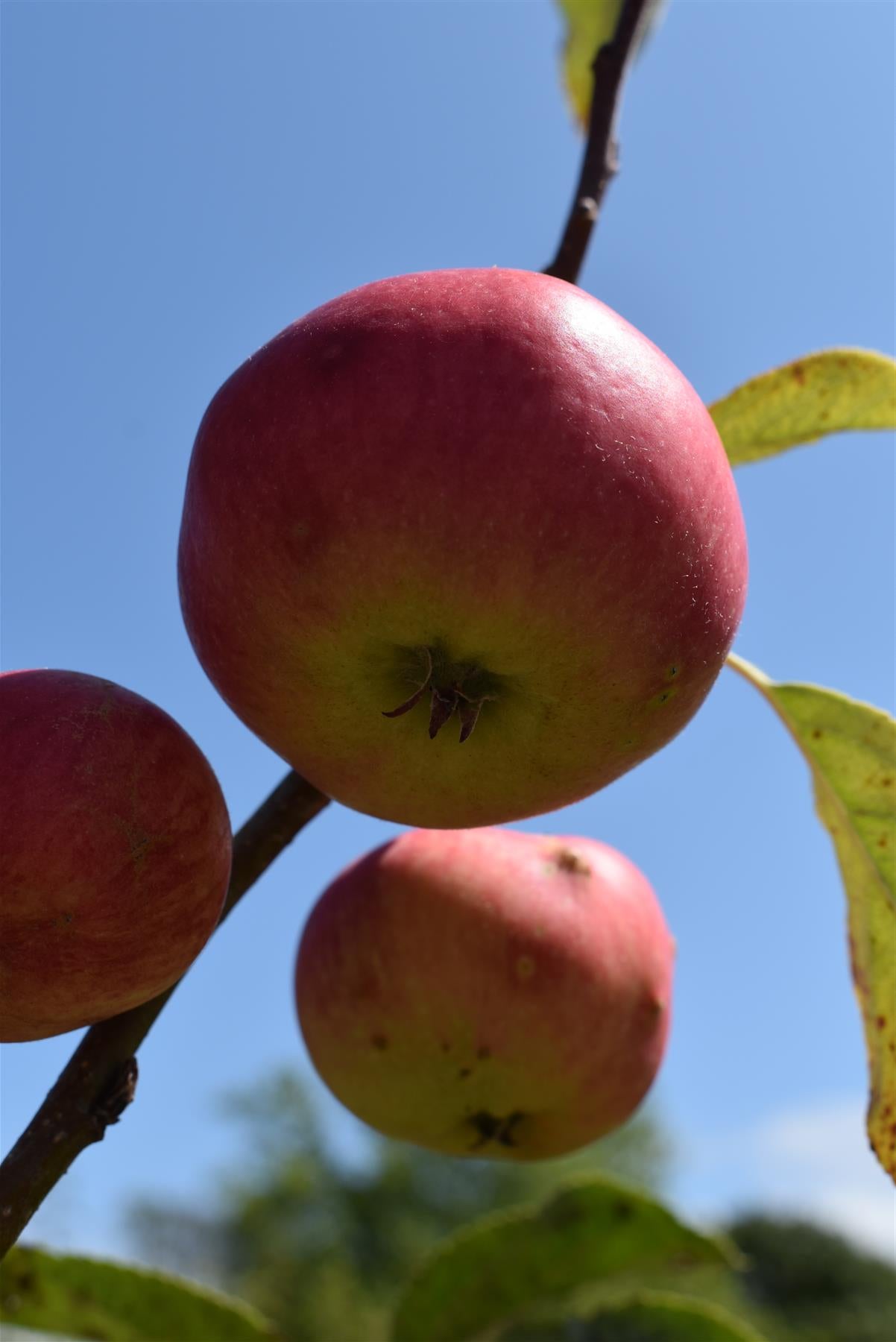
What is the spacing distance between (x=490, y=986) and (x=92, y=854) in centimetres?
63

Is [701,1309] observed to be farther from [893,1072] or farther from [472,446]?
[472,446]

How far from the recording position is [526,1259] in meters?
1.42

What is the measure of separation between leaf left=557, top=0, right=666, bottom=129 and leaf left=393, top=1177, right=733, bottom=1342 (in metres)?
1.39

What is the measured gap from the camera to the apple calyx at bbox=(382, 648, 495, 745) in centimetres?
83

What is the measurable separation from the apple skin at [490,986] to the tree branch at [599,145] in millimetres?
686

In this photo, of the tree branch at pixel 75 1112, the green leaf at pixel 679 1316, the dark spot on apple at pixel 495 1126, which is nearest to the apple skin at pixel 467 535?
the tree branch at pixel 75 1112

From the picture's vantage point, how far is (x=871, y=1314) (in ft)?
62.0

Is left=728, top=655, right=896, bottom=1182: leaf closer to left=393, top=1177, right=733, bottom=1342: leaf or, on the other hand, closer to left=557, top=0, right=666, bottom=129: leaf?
left=393, top=1177, right=733, bottom=1342: leaf

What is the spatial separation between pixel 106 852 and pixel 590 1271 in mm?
978

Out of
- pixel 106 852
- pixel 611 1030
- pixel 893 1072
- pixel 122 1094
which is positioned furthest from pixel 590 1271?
pixel 106 852

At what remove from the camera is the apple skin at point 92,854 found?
799 mm

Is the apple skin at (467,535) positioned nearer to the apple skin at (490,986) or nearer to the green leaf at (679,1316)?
the apple skin at (490,986)

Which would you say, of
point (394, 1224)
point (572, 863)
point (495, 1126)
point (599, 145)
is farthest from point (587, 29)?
point (394, 1224)

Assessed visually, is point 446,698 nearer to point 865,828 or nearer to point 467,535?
point 467,535
